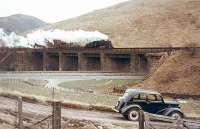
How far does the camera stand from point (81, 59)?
207ft

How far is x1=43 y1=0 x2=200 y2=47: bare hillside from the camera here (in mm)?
90375

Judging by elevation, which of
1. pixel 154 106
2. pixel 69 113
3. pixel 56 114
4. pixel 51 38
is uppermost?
pixel 51 38

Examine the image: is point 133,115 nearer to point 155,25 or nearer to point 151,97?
point 151,97

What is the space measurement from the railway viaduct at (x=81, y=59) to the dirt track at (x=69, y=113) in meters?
32.1

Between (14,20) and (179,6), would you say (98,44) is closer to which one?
(179,6)

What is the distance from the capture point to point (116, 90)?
35188 mm

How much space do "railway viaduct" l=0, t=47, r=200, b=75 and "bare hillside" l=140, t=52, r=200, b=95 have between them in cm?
1263

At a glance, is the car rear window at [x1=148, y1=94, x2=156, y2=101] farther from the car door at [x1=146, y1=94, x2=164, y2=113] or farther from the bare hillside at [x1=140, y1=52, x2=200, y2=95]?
the bare hillside at [x1=140, y1=52, x2=200, y2=95]

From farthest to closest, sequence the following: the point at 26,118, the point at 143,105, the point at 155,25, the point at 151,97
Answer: the point at 155,25 → the point at 151,97 → the point at 143,105 → the point at 26,118

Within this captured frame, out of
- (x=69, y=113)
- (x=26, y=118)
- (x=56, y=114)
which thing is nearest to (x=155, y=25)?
(x=69, y=113)

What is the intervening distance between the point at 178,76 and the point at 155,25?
60.2 metres

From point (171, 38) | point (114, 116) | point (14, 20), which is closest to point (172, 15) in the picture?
point (171, 38)

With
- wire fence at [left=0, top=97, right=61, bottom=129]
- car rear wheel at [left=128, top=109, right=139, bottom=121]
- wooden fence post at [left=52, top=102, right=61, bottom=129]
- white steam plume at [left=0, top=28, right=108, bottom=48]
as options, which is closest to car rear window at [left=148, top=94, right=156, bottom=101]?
car rear wheel at [left=128, top=109, right=139, bottom=121]

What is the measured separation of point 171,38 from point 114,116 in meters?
70.7
